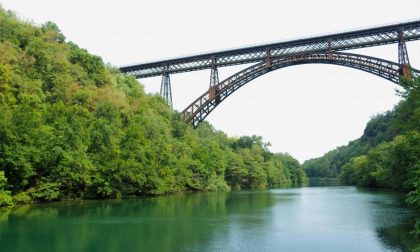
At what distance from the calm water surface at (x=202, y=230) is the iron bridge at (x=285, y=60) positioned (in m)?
16.1

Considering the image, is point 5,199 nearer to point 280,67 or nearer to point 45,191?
point 45,191

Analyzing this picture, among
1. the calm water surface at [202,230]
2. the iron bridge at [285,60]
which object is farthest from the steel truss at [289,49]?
the calm water surface at [202,230]

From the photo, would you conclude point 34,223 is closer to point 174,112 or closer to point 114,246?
point 114,246

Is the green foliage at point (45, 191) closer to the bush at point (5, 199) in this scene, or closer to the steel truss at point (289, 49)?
the bush at point (5, 199)

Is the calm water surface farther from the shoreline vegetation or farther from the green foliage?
the green foliage

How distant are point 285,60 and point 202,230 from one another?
27015mm

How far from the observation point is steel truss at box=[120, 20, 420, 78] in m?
35.5

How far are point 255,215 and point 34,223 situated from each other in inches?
444

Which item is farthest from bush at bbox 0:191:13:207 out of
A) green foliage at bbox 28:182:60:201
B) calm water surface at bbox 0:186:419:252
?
green foliage at bbox 28:182:60:201

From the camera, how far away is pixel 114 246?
13867 millimetres

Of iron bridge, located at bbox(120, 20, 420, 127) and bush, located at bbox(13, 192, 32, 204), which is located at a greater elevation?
iron bridge, located at bbox(120, 20, 420, 127)

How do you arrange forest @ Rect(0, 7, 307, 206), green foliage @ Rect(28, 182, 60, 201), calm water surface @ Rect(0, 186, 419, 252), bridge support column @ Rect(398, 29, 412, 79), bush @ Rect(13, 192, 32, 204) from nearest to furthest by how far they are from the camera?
calm water surface @ Rect(0, 186, 419, 252) < bush @ Rect(13, 192, 32, 204) < forest @ Rect(0, 7, 307, 206) < green foliage @ Rect(28, 182, 60, 201) < bridge support column @ Rect(398, 29, 412, 79)

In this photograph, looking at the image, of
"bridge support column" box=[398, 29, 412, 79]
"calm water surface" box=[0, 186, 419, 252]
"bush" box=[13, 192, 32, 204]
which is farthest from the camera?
"bridge support column" box=[398, 29, 412, 79]

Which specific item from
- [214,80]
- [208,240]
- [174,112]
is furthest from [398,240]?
[174,112]
